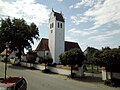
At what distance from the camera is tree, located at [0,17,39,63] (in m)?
51.7

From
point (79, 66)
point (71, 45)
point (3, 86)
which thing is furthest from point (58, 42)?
point (3, 86)

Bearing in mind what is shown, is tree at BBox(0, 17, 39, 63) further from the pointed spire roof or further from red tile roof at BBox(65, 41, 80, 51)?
red tile roof at BBox(65, 41, 80, 51)

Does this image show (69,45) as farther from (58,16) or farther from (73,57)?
(73,57)

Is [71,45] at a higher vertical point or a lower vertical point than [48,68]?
higher

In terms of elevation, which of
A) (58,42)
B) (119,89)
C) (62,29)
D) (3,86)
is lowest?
(119,89)

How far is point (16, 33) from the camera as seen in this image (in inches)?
2047

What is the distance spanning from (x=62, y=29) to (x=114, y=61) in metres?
41.5

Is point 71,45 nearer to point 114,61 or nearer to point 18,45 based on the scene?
point 18,45

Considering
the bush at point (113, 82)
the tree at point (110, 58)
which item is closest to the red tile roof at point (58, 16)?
the tree at point (110, 58)

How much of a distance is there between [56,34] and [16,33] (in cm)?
1355

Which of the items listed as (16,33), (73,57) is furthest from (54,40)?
(73,57)

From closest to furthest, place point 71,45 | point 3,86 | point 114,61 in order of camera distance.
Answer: point 3,86
point 114,61
point 71,45

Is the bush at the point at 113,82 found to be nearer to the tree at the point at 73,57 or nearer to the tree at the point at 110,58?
the tree at the point at 110,58

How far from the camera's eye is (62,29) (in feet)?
209
